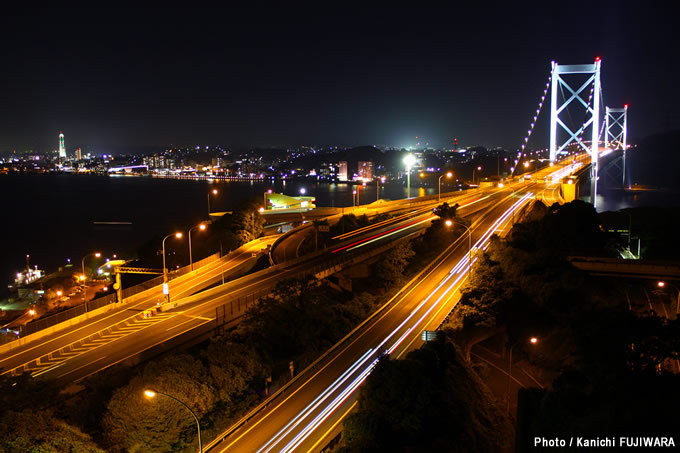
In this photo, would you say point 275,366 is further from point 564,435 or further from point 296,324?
point 564,435

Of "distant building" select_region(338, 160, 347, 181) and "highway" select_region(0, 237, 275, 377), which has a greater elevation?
"distant building" select_region(338, 160, 347, 181)

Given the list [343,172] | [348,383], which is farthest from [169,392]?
[343,172]

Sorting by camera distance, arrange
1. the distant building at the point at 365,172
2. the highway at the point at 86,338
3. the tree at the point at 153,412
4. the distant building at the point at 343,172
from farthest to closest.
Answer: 1. the distant building at the point at 343,172
2. the distant building at the point at 365,172
3. the highway at the point at 86,338
4. the tree at the point at 153,412

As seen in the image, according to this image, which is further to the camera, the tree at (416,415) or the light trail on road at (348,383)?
the light trail on road at (348,383)

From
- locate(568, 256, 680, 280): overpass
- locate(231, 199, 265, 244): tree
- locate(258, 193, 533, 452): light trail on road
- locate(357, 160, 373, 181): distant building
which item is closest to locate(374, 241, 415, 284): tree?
locate(258, 193, 533, 452): light trail on road

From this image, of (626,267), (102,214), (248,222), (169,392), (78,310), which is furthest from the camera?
(102,214)

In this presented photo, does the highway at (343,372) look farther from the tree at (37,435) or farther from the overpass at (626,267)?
the overpass at (626,267)

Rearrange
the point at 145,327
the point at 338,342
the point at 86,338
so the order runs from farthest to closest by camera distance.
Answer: the point at 145,327 → the point at 338,342 → the point at 86,338

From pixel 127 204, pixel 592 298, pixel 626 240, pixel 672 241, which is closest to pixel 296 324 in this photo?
pixel 592 298

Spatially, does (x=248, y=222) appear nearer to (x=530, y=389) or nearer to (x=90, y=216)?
(x=530, y=389)

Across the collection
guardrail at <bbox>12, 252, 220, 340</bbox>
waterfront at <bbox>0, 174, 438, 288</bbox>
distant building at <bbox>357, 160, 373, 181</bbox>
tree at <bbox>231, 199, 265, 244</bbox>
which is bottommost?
waterfront at <bbox>0, 174, 438, 288</bbox>

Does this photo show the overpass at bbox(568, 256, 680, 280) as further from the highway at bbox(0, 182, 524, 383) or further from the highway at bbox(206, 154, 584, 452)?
the highway at bbox(0, 182, 524, 383)

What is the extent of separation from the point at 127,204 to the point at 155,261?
5231cm

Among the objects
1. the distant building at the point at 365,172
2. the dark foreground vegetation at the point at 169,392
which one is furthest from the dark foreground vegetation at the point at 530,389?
the distant building at the point at 365,172
